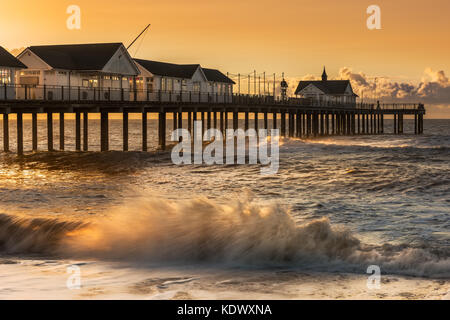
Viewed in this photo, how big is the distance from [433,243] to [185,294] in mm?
7110

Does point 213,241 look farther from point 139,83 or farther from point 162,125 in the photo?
point 139,83

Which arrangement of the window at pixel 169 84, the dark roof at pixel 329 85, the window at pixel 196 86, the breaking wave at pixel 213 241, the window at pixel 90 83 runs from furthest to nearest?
the dark roof at pixel 329 85 < the window at pixel 196 86 < the window at pixel 169 84 < the window at pixel 90 83 < the breaking wave at pixel 213 241

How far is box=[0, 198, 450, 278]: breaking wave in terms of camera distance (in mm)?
12242

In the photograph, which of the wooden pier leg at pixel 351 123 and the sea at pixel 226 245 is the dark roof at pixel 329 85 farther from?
the sea at pixel 226 245

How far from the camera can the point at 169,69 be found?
202 ft

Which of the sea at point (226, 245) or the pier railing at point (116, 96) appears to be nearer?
the sea at point (226, 245)

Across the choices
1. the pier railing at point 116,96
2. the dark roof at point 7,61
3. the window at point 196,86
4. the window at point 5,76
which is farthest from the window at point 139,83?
the window at point 5,76

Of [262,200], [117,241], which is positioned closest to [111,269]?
[117,241]

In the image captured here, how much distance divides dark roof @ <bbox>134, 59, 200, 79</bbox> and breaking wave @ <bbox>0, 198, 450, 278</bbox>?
144 feet


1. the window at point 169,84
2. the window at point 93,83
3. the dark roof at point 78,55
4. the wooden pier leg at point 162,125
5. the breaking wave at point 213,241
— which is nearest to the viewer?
the breaking wave at point 213,241

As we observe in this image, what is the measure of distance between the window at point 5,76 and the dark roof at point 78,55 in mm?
5097

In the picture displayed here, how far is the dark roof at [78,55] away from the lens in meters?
46.2
